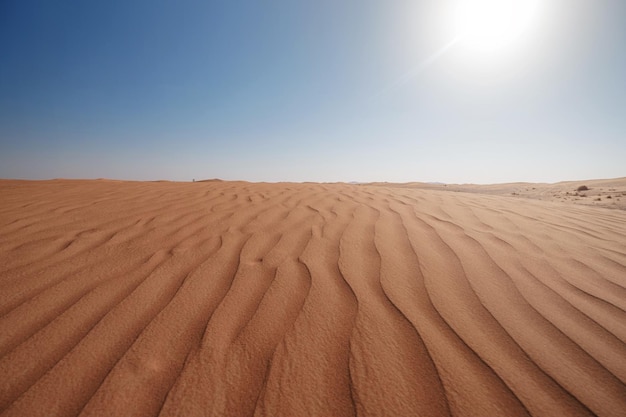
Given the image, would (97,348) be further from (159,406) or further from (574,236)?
(574,236)

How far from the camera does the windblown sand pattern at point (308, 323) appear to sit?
0.82 meters

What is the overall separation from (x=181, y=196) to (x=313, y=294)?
126 inches

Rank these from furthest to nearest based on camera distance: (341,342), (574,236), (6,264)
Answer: (574,236), (6,264), (341,342)

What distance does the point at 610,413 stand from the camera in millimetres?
773

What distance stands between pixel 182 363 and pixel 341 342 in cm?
57

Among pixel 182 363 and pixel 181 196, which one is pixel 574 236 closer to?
pixel 182 363

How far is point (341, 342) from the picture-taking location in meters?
1.03

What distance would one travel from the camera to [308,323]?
1129 millimetres

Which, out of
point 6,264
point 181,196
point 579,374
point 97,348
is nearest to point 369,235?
point 579,374

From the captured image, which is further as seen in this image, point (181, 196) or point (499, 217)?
point (181, 196)

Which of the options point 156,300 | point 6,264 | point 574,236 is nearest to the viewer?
point 156,300

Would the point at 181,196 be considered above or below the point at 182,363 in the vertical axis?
above

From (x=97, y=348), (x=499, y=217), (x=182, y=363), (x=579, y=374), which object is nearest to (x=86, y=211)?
(x=97, y=348)

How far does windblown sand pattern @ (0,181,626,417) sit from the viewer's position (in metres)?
0.82
